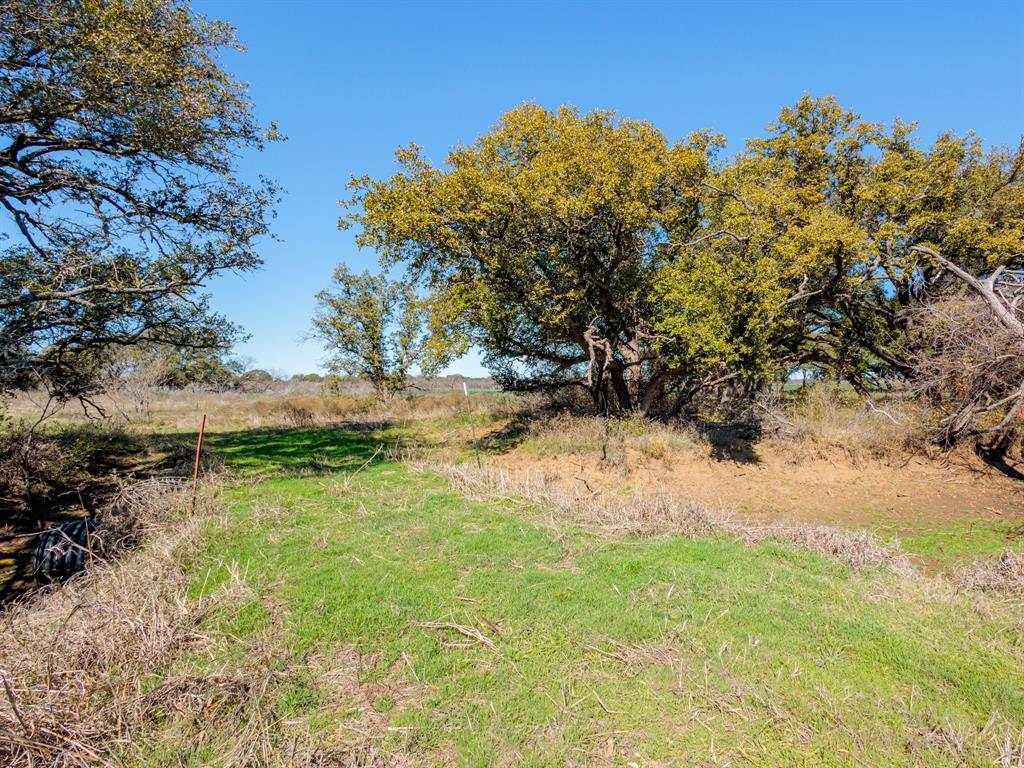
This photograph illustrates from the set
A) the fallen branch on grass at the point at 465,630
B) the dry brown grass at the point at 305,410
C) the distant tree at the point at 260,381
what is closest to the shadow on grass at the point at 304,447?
the dry brown grass at the point at 305,410

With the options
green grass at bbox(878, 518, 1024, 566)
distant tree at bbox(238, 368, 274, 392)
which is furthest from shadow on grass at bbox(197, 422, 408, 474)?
distant tree at bbox(238, 368, 274, 392)

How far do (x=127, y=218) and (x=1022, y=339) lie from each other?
753 inches

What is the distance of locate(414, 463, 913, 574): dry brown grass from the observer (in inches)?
256

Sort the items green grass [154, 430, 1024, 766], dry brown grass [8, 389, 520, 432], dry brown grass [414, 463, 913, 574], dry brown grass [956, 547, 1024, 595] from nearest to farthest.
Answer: green grass [154, 430, 1024, 766]
dry brown grass [956, 547, 1024, 595]
dry brown grass [414, 463, 913, 574]
dry brown grass [8, 389, 520, 432]

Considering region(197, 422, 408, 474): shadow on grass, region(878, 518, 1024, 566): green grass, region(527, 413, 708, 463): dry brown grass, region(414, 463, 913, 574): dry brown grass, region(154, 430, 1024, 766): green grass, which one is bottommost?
region(878, 518, 1024, 566): green grass

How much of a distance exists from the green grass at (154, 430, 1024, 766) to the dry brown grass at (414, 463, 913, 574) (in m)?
0.49

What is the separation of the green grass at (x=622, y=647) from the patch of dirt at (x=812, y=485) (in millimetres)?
4728

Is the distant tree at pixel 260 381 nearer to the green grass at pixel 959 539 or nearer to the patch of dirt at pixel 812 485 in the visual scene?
the patch of dirt at pixel 812 485

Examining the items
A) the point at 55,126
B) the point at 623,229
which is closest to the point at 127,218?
the point at 55,126

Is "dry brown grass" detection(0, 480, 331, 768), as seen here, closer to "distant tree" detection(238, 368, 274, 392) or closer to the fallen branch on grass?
the fallen branch on grass

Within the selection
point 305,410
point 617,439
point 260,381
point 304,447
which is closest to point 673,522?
point 617,439

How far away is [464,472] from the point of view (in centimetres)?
1037

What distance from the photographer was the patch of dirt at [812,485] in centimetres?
996

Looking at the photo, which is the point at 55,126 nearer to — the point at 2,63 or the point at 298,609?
the point at 2,63
